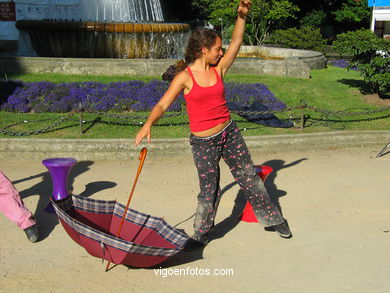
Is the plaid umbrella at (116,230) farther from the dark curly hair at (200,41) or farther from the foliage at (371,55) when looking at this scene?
the foliage at (371,55)

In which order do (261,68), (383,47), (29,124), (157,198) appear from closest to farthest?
(157,198) < (29,124) < (383,47) < (261,68)

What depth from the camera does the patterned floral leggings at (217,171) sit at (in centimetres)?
488

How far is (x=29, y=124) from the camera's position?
9.23 meters

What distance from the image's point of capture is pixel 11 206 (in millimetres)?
A: 5082

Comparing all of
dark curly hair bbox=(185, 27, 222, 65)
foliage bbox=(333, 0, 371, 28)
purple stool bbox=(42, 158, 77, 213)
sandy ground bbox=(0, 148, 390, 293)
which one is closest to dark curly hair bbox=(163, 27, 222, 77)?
dark curly hair bbox=(185, 27, 222, 65)

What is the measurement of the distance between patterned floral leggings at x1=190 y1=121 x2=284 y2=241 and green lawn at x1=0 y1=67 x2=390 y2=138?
152 inches

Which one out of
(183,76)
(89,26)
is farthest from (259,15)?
(183,76)

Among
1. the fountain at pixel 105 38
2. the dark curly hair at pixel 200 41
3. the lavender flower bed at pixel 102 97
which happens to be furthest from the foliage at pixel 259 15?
the dark curly hair at pixel 200 41

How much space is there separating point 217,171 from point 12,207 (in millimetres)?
1862

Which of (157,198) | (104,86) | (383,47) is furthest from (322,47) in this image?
(157,198)

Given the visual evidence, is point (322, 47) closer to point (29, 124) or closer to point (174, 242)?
point (29, 124)

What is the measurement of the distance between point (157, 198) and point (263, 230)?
1487 mm

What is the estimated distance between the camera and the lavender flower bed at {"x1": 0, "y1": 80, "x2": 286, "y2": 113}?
1006 cm

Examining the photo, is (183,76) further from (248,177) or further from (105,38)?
(105,38)
